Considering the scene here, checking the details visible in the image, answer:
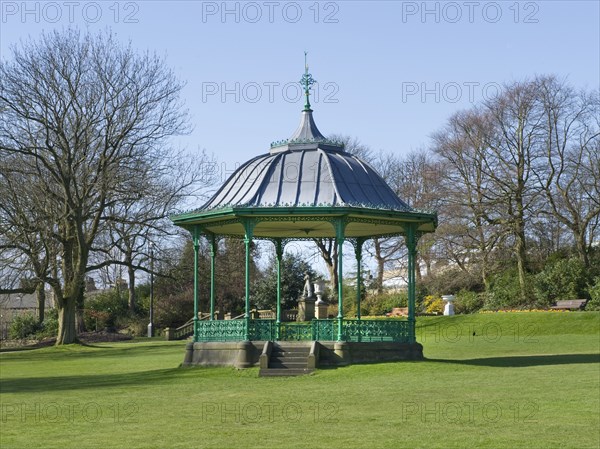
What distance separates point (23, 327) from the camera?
62344 millimetres

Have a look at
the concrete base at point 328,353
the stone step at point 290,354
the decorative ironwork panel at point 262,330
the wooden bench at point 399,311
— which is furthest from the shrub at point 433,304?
the stone step at point 290,354

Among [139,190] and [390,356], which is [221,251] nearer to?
[139,190]

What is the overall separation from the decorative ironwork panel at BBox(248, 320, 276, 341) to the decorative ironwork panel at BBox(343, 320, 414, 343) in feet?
7.00

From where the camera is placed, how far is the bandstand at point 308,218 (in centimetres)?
2636

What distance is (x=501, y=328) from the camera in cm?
4072

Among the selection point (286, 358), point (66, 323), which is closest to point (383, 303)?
point (66, 323)

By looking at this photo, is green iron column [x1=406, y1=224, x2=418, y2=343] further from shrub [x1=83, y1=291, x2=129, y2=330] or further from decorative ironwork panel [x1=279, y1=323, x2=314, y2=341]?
shrub [x1=83, y1=291, x2=129, y2=330]

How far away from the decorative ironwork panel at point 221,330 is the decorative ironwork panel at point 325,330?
2079 millimetres

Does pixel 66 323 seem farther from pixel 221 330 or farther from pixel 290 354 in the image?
pixel 290 354

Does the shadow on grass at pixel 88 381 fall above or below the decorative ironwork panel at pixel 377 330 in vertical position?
below

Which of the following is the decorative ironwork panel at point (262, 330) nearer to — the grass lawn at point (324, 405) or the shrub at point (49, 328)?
the grass lawn at point (324, 405)

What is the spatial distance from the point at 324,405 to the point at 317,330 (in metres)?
9.32

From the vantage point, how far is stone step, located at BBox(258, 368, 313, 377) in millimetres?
24852

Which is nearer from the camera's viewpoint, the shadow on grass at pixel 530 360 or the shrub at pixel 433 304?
the shadow on grass at pixel 530 360
